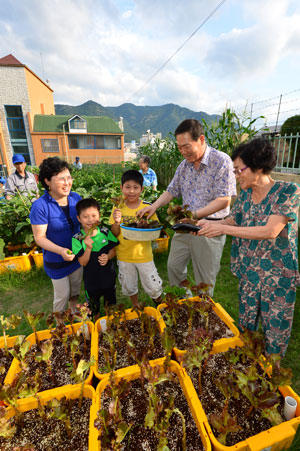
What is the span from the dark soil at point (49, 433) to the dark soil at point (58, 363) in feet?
0.59

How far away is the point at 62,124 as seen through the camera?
77.4ft

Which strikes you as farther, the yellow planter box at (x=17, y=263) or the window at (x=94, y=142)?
the window at (x=94, y=142)

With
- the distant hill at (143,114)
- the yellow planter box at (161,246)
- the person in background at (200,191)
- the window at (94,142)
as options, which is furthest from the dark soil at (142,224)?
the distant hill at (143,114)

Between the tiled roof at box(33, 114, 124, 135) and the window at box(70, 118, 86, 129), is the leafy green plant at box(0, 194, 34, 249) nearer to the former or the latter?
the tiled roof at box(33, 114, 124, 135)

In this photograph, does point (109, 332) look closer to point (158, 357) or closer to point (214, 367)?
point (158, 357)

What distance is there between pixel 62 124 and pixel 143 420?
26945mm

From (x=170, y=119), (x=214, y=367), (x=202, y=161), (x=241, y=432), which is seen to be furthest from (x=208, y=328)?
(x=170, y=119)

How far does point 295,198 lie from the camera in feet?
4.68

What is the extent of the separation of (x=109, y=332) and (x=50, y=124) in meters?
26.0

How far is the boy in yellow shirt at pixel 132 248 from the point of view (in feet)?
7.06

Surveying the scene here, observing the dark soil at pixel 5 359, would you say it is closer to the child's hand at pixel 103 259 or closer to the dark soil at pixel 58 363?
the dark soil at pixel 58 363

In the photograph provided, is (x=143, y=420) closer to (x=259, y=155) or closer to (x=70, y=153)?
(x=259, y=155)

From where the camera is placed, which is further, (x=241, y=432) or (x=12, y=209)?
(x=12, y=209)

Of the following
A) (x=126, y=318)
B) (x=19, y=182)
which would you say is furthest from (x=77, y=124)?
(x=126, y=318)
